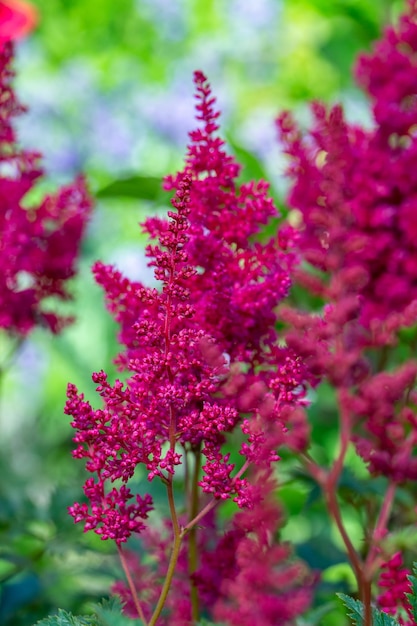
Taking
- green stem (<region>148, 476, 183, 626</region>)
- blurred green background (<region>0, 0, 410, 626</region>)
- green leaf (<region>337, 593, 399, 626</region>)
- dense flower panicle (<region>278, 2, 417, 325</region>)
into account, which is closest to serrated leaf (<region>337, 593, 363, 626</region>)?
green leaf (<region>337, 593, 399, 626</region>)

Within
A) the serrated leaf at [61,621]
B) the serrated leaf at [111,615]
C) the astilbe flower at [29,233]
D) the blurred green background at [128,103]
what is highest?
the blurred green background at [128,103]

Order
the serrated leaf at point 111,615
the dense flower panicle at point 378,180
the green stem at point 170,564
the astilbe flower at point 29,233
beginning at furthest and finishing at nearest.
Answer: the astilbe flower at point 29,233
the dense flower panicle at point 378,180
the serrated leaf at point 111,615
the green stem at point 170,564

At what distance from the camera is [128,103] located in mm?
3320

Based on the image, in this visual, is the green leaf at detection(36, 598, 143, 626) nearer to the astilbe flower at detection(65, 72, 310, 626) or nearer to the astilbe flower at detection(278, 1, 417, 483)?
the astilbe flower at detection(65, 72, 310, 626)

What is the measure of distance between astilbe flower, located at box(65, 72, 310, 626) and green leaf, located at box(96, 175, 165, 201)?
1.97 ft

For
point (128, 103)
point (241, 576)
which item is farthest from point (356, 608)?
point (128, 103)

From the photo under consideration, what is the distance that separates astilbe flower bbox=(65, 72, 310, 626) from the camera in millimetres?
635

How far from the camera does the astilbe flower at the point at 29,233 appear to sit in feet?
3.56

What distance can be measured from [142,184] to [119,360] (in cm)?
70

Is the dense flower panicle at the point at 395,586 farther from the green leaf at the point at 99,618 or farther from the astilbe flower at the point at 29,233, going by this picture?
the astilbe flower at the point at 29,233

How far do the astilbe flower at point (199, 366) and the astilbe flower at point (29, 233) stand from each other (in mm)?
331

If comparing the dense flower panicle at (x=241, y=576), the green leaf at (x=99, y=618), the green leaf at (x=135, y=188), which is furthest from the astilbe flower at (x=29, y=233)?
the green leaf at (x=99, y=618)

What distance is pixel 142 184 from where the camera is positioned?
1441 millimetres

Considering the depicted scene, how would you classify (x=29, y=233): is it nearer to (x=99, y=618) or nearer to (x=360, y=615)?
(x=99, y=618)
